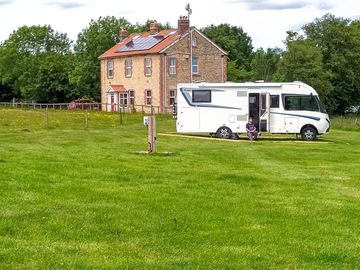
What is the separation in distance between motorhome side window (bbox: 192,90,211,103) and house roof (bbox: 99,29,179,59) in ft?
84.1

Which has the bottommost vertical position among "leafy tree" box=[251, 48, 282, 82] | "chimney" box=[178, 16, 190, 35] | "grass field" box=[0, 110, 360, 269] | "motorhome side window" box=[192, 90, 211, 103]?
"grass field" box=[0, 110, 360, 269]

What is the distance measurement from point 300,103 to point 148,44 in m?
30.7

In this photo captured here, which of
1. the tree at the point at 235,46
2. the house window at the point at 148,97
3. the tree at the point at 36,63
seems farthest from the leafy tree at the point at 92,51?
the house window at the point at 148,97

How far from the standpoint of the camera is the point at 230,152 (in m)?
22.1

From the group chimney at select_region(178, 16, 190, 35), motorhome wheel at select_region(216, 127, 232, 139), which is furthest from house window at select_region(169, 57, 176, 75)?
motorhome wheel at select_region(216, 127, 232, 139)

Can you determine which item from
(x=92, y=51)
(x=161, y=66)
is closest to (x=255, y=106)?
(x=161, y=66)

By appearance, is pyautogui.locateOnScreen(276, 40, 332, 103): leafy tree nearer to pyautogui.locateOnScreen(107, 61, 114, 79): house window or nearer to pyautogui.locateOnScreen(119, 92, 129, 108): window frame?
pyautogui.locateOnScreen(119, 92, 129, 108): window frame

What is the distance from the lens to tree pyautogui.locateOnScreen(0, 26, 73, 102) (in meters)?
81.4

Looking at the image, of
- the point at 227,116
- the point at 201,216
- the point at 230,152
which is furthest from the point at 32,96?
the point at 201,216

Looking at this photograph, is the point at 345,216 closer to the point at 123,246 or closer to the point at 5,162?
the point at 123,246

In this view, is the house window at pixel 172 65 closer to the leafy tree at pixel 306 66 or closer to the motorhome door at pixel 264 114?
the leafy tree at pixel 306 66

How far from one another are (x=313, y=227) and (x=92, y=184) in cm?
466

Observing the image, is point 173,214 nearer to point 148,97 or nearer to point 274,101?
point 274,101

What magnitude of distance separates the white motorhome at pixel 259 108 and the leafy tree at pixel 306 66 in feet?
107
